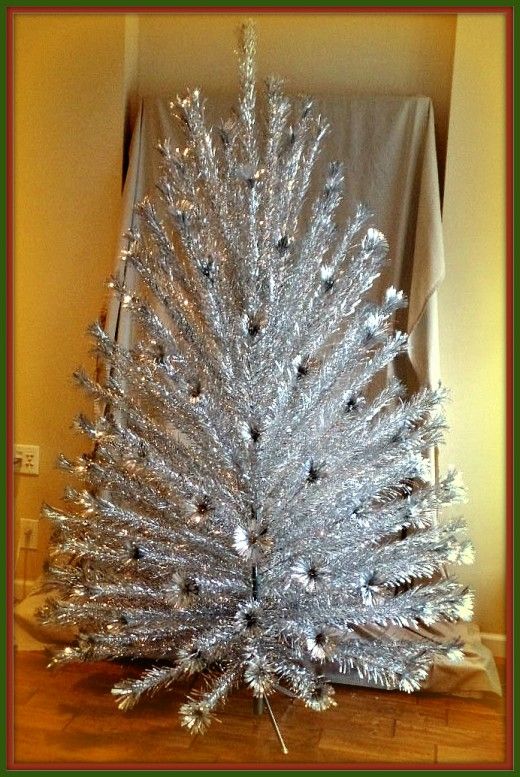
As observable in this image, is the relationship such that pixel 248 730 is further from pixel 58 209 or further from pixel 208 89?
pixel 208 89

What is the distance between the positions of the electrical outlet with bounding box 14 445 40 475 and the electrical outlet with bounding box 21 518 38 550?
0.50 feet

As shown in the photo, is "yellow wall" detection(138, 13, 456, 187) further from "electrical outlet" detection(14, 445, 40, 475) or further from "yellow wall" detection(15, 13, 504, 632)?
"electrical outlet" detection(14, 445, 40, 475)

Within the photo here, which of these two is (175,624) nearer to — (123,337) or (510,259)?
(123,337)

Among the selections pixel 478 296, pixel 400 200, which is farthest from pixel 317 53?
pixel 478 296

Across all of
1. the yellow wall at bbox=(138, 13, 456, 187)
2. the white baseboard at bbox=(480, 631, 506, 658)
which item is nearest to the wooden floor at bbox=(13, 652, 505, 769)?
the white baseboard at bbox=(480, 631, 506, 658)

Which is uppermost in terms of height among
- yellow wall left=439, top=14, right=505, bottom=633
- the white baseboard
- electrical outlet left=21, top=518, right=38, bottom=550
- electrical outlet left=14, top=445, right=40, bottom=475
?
yellow wall left=439, top=14, right=505, bottom=633

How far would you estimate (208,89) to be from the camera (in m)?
2.16

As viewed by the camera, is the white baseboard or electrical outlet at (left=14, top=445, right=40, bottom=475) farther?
electrical outlet at (left=14, top=445, right=40, bottom=475)

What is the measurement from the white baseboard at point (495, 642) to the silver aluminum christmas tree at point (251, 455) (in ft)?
1.50

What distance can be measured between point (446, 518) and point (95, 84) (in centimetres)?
160

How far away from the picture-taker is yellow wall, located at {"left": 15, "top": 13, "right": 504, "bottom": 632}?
2.05 meters

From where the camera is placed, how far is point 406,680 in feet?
5.43

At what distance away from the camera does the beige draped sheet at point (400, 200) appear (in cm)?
197

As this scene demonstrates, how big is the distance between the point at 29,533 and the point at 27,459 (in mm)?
233
